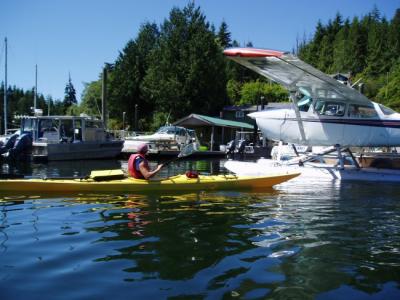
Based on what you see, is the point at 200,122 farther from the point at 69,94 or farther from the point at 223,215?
the point at 69,94

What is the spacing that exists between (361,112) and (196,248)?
11.5m

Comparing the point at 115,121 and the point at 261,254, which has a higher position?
the point at 115,121

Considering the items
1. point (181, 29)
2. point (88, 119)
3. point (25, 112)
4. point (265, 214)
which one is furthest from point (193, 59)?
point (25, 112)

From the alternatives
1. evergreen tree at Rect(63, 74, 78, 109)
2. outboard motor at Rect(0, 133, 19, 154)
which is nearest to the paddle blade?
outboard motor at Rect(0, 133, 19, 154)

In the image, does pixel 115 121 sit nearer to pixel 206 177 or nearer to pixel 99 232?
pixel 206 177

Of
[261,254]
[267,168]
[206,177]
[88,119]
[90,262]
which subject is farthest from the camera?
[88,119]

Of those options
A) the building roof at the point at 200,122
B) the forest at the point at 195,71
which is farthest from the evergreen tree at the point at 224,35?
the building roof at the point at 200,122

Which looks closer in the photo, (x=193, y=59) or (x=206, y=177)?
(x=206, y=177)

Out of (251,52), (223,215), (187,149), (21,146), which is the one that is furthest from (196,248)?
(21,146)

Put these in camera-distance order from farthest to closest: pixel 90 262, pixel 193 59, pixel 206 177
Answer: pixel 193 59 < pixel 206 177 < pixel 90 262

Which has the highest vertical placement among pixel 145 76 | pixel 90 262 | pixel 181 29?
pixel 181 29

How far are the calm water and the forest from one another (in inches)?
1329

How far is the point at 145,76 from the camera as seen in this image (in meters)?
49.7

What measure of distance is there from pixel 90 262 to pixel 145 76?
4549 cm
